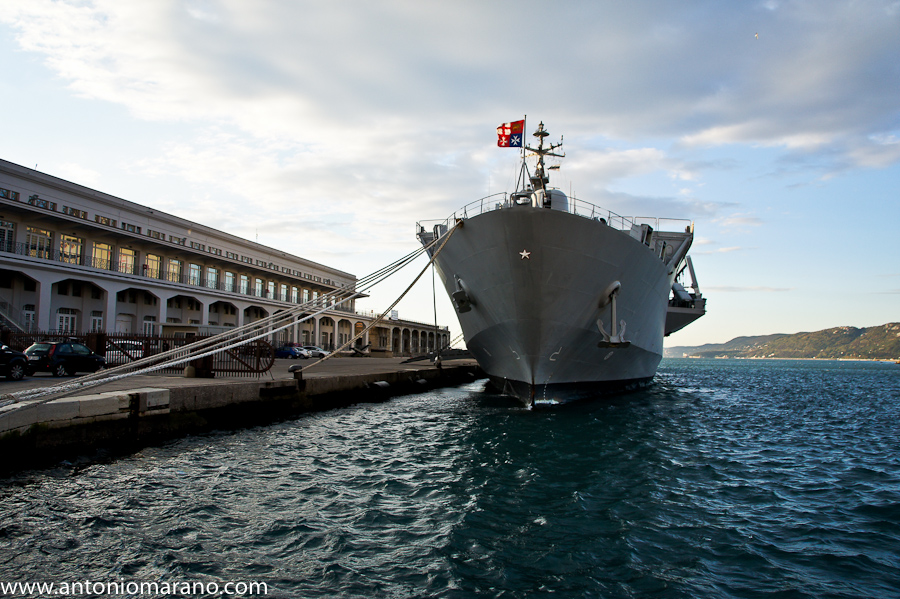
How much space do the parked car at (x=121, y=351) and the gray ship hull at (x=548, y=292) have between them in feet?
40.3

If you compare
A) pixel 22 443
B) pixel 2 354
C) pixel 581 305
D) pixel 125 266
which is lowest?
pixel 22 443

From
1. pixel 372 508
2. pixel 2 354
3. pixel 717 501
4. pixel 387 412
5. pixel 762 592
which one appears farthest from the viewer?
pixel 387 412

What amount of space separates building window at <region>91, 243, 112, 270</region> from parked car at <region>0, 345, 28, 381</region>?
72.2 ft

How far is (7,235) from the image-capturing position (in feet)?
93.0

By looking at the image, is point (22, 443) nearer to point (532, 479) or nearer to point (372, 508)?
point (372, 508)

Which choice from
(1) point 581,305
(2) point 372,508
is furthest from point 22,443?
(1) point 581,305

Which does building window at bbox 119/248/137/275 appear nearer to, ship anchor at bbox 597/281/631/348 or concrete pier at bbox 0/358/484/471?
concrete pier at bbox 0/358/484/471

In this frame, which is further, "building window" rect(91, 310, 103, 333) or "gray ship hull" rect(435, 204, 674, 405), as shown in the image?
"building window" rect(91, 310, 103, 333)

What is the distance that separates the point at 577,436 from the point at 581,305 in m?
4.01

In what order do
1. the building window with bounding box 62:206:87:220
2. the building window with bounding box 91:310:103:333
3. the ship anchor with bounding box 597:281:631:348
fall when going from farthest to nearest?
1. the building window with bounding box 91:310:103:333
2. the building window with bounding box 62:206:87:220
3. the ship anchor with bounding box 597:281:631:348

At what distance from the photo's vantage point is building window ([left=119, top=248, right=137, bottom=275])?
34.5 meters

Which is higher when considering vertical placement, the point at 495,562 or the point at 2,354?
the point at 2,354

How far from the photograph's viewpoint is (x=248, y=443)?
10.7m

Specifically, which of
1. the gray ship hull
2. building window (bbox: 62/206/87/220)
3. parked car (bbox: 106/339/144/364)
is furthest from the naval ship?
building window (bbox: 62/206/87/220)
